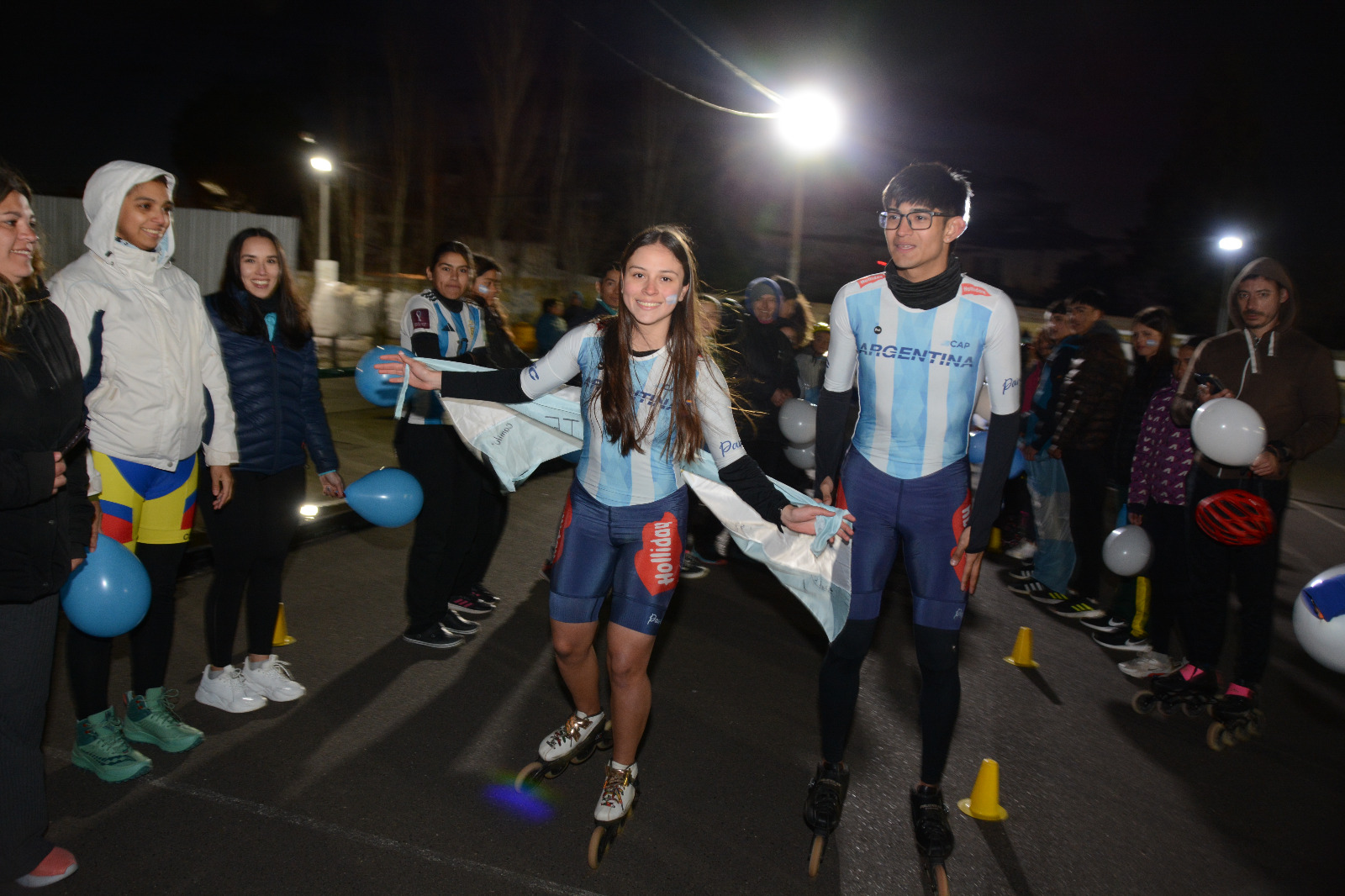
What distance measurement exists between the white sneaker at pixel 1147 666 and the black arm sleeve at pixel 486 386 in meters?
3.97

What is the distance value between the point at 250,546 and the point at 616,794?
1.95 metres

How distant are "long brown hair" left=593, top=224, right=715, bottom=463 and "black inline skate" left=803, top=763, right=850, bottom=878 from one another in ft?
4.45

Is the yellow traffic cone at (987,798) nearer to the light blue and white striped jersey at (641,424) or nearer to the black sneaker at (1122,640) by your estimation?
the light blue and white striped jersey at (641,424)

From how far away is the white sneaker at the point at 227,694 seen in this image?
3988mm

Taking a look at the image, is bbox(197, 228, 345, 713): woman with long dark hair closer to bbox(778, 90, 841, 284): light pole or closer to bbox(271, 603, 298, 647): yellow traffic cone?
bbox(271, 603, 298, 647): yellow traffic cone

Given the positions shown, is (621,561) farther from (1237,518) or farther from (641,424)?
(1237,518)

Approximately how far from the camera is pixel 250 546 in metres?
3.88

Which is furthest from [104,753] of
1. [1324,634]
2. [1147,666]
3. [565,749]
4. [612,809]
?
[1147,666]

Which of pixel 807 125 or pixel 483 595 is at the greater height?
pixel 807 125

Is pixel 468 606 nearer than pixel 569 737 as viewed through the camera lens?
No

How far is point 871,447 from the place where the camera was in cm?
331

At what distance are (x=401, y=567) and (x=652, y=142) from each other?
21.7m

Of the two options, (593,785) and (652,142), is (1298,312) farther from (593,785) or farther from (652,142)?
(652,142)

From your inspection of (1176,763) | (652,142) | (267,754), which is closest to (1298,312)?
(1176,763)
